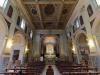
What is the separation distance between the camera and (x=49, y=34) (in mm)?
20734

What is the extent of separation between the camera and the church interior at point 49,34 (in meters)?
8.29

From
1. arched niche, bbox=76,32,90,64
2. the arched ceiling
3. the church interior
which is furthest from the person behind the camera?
arched niche, bbox=76,32,90,64

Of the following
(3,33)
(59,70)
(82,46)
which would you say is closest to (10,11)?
(3,33)

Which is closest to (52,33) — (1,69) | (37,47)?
(37,47)

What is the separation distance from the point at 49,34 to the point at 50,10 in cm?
727

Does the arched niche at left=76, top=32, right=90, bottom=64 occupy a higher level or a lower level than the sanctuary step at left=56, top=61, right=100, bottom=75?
higher

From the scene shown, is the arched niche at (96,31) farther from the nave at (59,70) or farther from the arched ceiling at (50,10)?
the arched ceiling at (50,10)

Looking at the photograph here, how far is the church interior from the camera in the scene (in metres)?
8.29

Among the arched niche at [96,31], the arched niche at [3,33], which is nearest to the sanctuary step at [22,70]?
the arched niche at [3,33]

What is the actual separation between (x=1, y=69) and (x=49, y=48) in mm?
22055

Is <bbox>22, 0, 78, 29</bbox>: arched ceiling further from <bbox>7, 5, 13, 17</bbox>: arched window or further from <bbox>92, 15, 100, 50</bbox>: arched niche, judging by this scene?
<bbox>92, 15, 100, 50</bbox>: arched niche

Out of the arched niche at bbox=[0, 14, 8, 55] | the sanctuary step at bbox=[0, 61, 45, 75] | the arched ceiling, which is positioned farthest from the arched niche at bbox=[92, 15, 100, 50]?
the arched niche at bbox=[0, 14, 8, 55]

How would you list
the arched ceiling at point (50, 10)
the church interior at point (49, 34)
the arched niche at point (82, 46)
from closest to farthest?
the church interior at point (49, 34), the arched ceiling at point (50, 10), the arched niche at point (82, 46)

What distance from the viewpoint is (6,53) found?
9.27m
